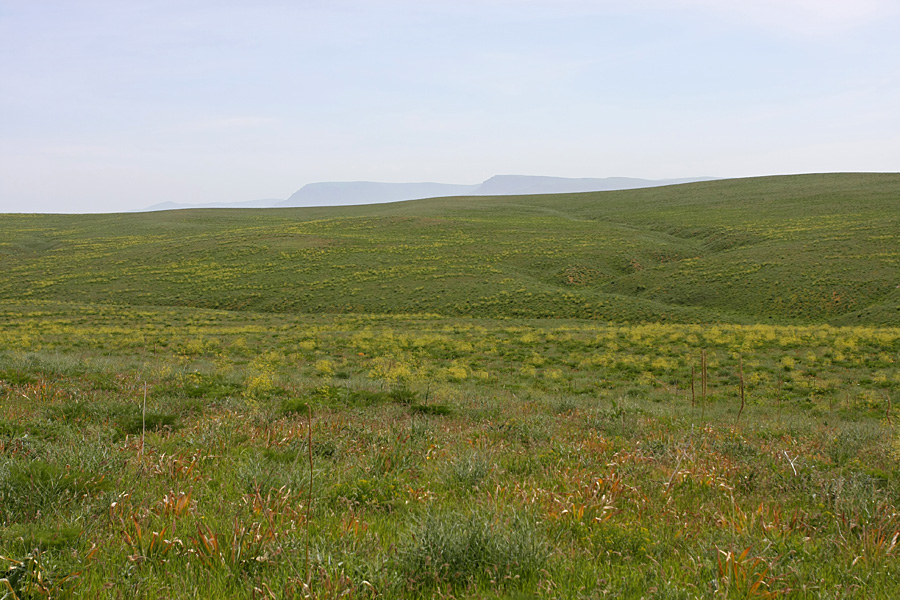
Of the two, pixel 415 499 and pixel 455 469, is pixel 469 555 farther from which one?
pixel 455 469

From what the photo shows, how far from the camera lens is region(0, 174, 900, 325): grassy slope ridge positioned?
137 ft

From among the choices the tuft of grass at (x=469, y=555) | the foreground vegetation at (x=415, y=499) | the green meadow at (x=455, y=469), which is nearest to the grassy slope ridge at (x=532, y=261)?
the green meadow at (x=455, y=469)

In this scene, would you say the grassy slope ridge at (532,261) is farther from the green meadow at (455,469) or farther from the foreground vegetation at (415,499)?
the foreground vegetation at (415,499)

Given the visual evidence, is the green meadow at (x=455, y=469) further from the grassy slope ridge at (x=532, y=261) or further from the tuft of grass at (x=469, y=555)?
the grassy slope ridge at (x=532, y=261)

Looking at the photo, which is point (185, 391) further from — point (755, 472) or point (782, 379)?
point (782, 379)

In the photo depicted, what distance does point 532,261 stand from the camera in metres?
57.9

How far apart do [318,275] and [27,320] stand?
24.8 m

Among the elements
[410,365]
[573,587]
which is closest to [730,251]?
[410,365]

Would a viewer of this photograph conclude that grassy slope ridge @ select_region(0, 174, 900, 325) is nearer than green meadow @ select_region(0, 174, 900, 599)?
No

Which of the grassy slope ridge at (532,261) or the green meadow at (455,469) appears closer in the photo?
the green meadow at (455,469)

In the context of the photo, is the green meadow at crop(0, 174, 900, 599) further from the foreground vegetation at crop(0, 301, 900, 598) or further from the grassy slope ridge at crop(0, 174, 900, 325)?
the grassy slope ridge at crop(0, 174, 900, 325)

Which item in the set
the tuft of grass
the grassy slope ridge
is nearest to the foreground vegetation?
the tuft of grass

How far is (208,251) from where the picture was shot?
2643 inches

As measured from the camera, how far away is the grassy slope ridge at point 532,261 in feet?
137
